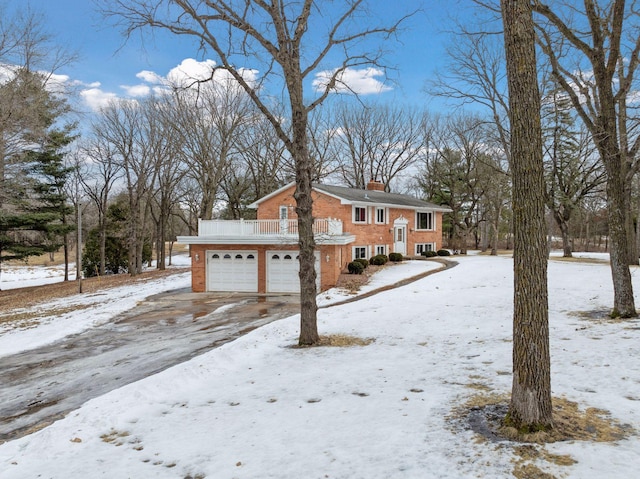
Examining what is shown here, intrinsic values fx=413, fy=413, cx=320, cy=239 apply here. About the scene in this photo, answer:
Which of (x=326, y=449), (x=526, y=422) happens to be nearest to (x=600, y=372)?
(x=526, y=422)

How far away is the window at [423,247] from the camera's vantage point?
102 feet

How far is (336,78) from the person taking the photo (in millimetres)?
9453

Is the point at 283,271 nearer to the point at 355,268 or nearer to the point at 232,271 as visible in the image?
the point at 232,271

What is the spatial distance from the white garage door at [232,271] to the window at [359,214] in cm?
702

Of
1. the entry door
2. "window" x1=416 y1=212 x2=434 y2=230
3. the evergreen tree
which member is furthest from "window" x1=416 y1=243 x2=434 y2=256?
the evergreen tree

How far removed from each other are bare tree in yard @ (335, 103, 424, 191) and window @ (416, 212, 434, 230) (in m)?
8.99

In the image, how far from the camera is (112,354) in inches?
387

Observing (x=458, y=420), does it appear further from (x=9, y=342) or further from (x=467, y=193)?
(x=467, y=193)

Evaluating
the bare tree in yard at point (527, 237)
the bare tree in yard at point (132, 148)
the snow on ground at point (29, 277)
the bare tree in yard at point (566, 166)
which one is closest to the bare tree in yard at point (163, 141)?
the bare tree in yard at point (132, 148)

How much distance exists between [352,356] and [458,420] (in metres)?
3.21

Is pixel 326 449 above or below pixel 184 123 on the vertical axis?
below

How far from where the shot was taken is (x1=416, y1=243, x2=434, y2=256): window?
31.0m

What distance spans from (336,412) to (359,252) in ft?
65.5

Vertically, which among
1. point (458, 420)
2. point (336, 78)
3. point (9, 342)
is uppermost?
point (336, 78)
